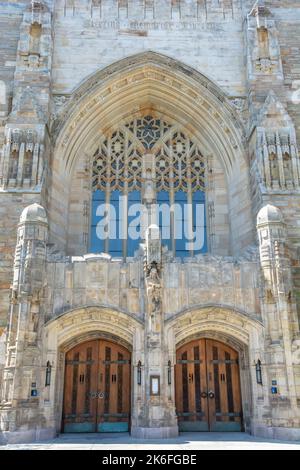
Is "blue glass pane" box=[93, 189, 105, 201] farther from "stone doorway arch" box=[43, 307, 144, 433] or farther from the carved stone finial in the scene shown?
"stone doorway arch" box=[43, 307, 144, 433]

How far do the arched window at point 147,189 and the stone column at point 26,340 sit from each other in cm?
355

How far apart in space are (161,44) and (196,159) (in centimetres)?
418

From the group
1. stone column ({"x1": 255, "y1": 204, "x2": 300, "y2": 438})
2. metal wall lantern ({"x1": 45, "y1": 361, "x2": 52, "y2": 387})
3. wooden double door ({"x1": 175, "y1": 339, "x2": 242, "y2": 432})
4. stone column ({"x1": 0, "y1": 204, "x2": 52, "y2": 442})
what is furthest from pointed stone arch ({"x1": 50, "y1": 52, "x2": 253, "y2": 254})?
metal wall lantern ({"x1": 45, "y1": 361, "x2": 52, "y2": 387})

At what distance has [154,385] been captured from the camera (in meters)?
10.6

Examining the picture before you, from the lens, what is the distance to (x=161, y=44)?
51.6 feet

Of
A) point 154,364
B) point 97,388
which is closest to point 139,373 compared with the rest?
point 154,364

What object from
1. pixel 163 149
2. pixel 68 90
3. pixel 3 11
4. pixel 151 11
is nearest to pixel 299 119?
pixel 163 149

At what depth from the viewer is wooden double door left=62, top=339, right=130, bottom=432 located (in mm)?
11453

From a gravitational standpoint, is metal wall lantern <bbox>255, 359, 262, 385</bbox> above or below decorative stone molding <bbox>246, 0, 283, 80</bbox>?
below

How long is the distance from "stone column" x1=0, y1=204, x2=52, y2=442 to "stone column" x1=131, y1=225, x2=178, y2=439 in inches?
96.3

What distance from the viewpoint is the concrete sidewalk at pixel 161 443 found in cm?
885

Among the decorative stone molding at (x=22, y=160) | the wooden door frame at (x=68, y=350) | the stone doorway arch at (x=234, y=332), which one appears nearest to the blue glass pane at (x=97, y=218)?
the decorative stone molding at (x=22, y=160)

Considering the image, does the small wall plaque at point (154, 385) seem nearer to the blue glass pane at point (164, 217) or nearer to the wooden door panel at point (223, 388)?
the wooden door panel at point (223, 388)

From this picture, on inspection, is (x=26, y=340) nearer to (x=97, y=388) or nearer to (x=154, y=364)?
(x=97, y=388)
